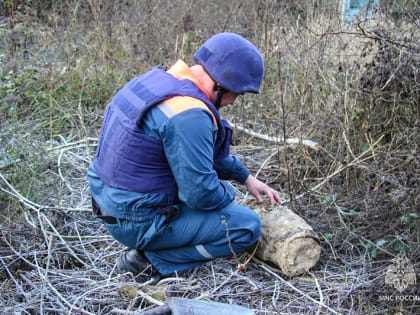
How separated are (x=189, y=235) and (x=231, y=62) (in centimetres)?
97

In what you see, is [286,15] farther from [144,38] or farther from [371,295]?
[371,295]

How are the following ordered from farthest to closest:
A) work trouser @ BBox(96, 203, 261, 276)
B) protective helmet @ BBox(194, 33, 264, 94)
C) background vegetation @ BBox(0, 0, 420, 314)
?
background vegetation @ BBox(0, 0, 420, 314) → work trouser @ BBox(96, 203, 261, 276) → protective helmet @ BBox(194, 33, 264, 94)

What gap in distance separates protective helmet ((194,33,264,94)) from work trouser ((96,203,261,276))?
712 millimetres

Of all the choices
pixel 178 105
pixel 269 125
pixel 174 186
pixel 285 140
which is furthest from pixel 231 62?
pixel 269 125

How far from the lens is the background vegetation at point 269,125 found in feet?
10.9

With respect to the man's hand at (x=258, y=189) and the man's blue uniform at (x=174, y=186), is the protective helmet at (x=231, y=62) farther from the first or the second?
the man's hand at (x=258, y=189)

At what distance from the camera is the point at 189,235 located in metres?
3.05

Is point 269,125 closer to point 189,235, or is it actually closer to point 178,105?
point 189,235

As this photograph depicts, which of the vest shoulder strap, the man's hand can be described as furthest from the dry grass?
the vest shoulder strap

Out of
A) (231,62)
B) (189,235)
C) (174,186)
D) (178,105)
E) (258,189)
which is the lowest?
(189,235)

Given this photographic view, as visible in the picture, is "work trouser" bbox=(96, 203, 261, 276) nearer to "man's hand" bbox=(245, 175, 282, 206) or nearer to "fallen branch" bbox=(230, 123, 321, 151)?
"man's hand" bbox=(245, 175, 282, 206)

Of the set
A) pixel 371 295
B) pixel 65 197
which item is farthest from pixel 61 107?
pixel 371 295

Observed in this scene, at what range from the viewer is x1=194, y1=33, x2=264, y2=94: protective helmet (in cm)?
285

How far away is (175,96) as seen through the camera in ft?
9.17
